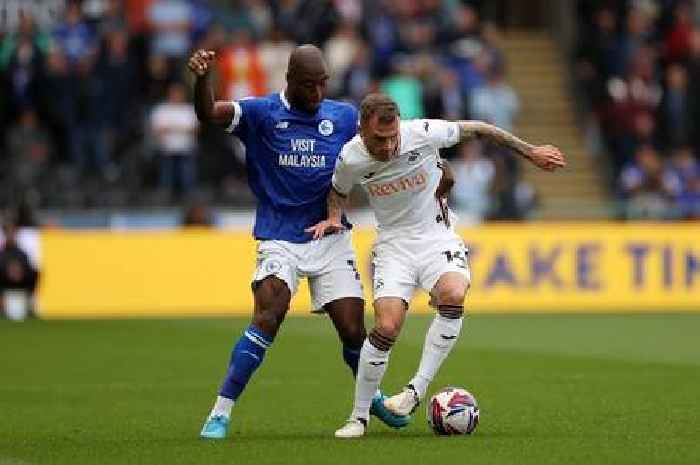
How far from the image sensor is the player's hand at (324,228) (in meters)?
12.1

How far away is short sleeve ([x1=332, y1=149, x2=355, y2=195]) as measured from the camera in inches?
469

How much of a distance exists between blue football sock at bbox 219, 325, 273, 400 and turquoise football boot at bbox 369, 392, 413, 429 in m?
0.82

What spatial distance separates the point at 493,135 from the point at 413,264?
964 mm

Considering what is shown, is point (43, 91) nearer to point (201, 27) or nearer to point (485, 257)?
point (201, 27)

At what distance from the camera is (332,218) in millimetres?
12141

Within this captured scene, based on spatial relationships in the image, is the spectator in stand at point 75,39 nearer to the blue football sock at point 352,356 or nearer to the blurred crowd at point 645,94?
the blurred crowd at point 645,94

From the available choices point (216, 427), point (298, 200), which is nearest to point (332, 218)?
point (298, 200)

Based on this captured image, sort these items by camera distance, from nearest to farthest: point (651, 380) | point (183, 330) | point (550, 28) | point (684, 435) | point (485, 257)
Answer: point (684, 435), point (651, 380), point (183, 330), point (485, 257), point (550, 28)

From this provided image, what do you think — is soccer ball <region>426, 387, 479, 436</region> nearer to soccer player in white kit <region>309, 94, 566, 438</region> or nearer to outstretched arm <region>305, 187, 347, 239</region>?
soccer player in white kit <region>309, 94, 566, 438</region>

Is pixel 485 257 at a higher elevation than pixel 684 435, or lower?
lower

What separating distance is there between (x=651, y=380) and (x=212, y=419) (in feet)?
17.2

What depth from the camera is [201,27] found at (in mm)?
28531

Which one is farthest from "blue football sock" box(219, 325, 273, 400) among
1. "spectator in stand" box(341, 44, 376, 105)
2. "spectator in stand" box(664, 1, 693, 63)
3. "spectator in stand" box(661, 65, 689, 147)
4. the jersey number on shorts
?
"spectator in stand" box(664, 1, 693, 63)

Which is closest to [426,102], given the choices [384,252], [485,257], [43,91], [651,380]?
[485,257]
